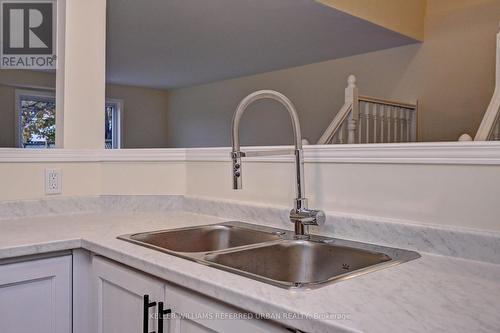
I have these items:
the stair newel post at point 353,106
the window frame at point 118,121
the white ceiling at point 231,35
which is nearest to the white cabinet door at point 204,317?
the stair newel post at point 353,106

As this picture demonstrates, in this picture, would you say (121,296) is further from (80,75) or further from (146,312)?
(80,75)

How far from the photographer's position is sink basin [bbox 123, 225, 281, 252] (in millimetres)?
1421

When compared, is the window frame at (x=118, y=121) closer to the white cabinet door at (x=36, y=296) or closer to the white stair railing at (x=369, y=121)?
the white stair railing at (x=369, y=121)

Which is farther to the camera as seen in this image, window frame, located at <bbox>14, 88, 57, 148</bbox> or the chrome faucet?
window frame, located at <bbox>14, 88, 57, 148</bbox>

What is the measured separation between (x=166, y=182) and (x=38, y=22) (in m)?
1.58

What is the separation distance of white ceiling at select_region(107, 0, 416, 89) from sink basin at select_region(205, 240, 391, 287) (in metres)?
2.43

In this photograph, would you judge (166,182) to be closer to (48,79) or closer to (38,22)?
(38,22)

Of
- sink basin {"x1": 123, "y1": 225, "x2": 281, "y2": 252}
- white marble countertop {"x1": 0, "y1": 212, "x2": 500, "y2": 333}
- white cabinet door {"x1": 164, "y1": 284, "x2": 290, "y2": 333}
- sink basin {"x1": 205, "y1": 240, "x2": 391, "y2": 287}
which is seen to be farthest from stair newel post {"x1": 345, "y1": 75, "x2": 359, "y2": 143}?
white cabinet door {"x1": 164, "y1": 284, "x2": 290, "y2": 333}

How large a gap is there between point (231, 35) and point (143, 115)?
3874 mm

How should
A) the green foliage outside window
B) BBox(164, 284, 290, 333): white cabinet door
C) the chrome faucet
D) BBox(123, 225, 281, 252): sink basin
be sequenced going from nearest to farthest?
BBox(164, 284, 290, 333): white cabinet door, the chrome faucet, BBox(123, 225, 281, 252): sink basin, the green foliage outside window

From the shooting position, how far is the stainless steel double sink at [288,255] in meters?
1.14

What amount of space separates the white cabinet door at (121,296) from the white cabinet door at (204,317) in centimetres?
6

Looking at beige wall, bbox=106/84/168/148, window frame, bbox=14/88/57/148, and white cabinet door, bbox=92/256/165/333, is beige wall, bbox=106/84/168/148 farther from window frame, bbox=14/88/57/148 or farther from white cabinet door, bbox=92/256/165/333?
white cabinet door, bbox=92/256/165/333

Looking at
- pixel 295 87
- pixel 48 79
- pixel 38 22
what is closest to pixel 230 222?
pixel 38 22
